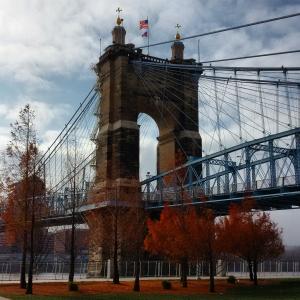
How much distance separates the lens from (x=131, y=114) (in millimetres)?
67438

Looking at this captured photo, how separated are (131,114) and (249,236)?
28.5 metres

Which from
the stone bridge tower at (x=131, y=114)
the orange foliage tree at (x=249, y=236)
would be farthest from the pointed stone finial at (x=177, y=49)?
the orange foliage tree at (x=249, y=236)

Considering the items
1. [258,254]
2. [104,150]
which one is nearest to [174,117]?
[104,150]

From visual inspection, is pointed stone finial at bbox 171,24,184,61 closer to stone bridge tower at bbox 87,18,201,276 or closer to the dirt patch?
stone bridge tower at bbox 87,18,201,276

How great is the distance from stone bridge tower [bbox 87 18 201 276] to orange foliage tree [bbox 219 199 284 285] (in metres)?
17.4

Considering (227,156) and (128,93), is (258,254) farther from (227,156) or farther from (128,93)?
(128,93)

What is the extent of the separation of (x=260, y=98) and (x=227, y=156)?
7.75m

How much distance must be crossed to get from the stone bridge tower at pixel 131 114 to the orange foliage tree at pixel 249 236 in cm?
1745

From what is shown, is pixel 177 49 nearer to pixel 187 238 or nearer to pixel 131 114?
pixel 131 114

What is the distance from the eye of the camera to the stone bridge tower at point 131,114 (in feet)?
212

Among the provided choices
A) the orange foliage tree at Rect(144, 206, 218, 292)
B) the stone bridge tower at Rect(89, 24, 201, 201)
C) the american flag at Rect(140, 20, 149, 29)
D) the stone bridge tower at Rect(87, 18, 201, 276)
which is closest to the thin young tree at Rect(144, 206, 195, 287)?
the orange foliage tree at Rect(144, 206, 218, 292)

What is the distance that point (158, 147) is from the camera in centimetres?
7400

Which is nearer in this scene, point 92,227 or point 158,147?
point 92,227

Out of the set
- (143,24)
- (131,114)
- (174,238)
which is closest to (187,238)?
(174,238)
